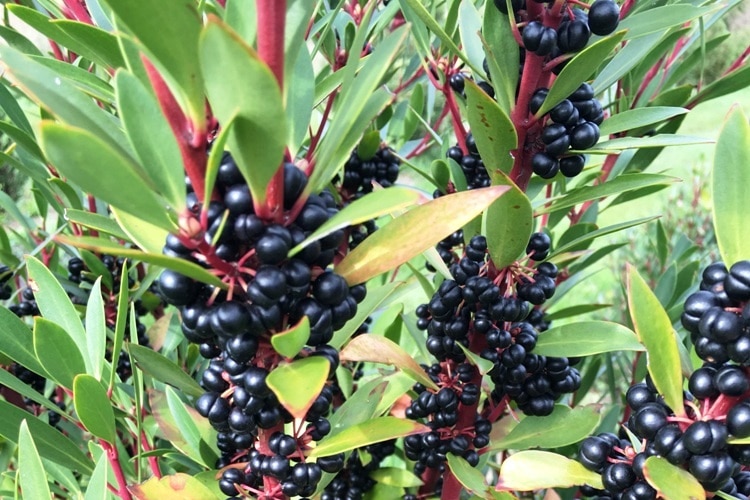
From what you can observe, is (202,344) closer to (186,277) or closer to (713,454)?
(186,277)

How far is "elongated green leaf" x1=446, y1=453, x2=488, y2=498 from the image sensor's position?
642mm

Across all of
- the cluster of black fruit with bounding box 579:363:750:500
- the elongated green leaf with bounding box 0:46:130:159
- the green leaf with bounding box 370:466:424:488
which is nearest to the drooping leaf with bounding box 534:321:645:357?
the cluster of black fruit with bounding box 579:363:750:500

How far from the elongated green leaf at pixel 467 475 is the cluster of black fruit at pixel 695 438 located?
12cm

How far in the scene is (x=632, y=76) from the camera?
91 centimetres

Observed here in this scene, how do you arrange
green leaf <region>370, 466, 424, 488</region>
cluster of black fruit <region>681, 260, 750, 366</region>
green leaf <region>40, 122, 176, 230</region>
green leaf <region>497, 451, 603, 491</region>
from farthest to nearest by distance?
green leaf <region>370, 466, 424, 488</region>
green leaf <region>497, 451, 603, 491</region>
cluster of black fruit <region>681, 260, 750, 366</region>
green leaf <region>40, 122, 176, 230</region>

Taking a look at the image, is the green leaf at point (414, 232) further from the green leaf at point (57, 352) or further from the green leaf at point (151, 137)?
the green leaf at point (57, 352)

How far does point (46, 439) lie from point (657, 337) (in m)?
0.60

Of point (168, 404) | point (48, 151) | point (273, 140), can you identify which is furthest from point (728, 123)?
point (168, 404)

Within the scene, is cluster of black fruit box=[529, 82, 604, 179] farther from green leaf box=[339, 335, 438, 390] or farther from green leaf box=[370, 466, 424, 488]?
green leaf box=[370, 466, 424, 488]

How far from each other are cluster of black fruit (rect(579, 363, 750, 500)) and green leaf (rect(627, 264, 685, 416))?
0.06 feet

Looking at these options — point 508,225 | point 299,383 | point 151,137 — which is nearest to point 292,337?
point 299,383

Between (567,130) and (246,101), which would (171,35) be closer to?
(246,101)

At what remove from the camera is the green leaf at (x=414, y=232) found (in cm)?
40

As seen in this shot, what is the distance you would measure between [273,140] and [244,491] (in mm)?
332
